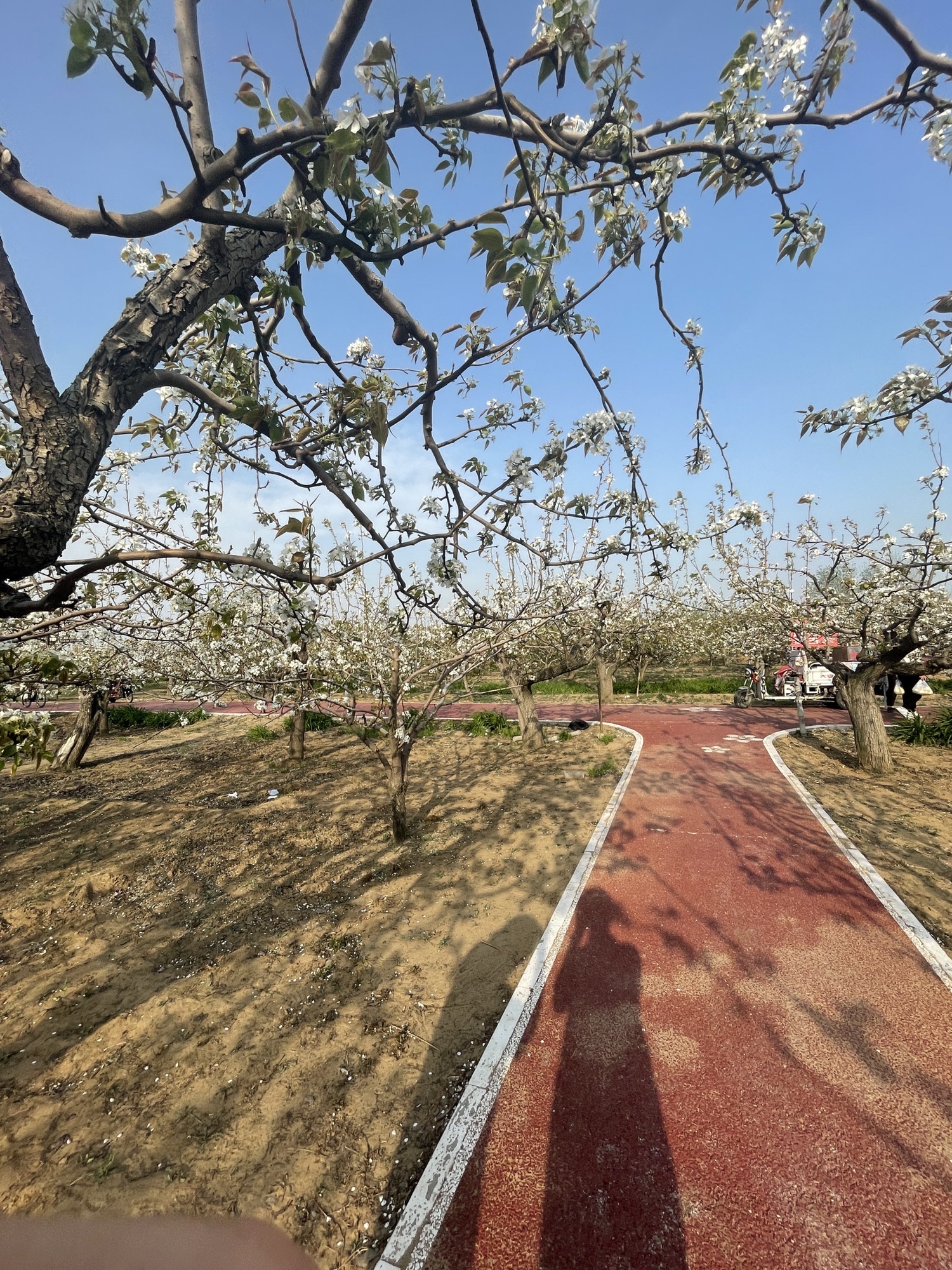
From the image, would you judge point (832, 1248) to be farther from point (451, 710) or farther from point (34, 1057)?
point (451, 710)

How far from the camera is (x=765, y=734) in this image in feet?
52.5

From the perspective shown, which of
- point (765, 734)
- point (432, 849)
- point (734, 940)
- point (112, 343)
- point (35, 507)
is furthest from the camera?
point (765, 734)

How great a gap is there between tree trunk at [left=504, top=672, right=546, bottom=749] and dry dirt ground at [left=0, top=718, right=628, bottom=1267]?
4566mm

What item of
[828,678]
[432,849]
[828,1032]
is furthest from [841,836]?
[828,678]

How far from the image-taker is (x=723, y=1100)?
3.53 m

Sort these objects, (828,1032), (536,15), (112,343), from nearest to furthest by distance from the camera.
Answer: (536,15) → (112,343) → (828,1032)

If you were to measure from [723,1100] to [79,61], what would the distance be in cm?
581

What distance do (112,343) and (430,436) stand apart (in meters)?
1.58

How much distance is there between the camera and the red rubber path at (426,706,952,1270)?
278 centimetres

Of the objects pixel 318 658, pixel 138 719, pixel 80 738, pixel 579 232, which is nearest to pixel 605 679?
pixel 318 658

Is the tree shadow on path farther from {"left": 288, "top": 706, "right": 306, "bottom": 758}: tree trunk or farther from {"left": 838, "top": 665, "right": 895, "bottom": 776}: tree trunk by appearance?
{"left": 288, "top": 706, "right": 306, "bottom": 758}: tree trunk

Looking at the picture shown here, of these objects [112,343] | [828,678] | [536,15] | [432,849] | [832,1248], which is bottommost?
[832,1248]

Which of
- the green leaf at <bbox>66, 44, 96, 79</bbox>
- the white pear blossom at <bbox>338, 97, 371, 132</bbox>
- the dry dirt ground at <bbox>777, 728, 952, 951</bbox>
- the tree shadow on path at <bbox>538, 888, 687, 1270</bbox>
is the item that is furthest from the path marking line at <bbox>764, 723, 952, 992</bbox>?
the green leaf at <bbox>66, 44, 96, 79</bbox>

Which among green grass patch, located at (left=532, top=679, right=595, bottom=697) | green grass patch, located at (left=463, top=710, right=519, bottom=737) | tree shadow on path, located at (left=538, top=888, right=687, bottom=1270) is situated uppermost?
green grass patch, located at (left=532, top=679, right=595, bottom=697)
